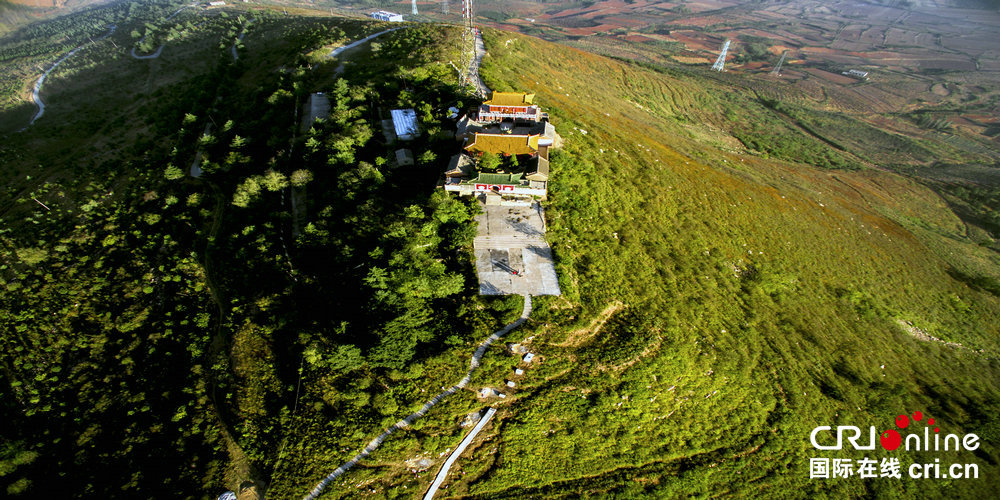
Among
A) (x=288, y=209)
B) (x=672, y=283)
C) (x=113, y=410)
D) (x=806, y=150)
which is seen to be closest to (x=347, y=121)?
(x=288, y=209)

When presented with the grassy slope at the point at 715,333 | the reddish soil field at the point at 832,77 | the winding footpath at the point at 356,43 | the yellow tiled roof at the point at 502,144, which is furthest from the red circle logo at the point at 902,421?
the reddish soil field at the point at 832,77

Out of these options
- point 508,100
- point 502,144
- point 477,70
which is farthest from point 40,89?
point 502,144

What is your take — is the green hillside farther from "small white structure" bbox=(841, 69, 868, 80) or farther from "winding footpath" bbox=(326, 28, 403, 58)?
"small white structure" bbox=(841, 69, 868, 80)

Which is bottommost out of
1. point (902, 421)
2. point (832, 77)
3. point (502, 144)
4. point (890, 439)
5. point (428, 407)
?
point (890, 439)

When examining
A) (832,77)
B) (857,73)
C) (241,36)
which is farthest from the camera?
(857,73)

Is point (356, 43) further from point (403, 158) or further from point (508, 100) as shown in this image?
point (403, 158)

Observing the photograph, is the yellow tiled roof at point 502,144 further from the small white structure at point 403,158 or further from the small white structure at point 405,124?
the small white structure at point 405,124
